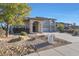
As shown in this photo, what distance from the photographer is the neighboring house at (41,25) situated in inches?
276

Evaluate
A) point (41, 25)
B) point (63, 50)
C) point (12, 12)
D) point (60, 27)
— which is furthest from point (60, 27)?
point (12, 12)

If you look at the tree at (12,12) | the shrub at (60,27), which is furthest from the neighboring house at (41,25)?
the tree at (12,12)

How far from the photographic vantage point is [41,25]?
6.98 meters

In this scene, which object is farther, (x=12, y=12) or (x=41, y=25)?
(x=12, y=12)

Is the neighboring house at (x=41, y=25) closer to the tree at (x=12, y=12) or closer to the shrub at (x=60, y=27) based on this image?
the shrub at (x=60, y=27)

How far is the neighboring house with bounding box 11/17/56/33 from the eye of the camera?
7004 millimetres

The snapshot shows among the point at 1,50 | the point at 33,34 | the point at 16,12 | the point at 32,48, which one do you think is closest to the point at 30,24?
the point at 33,34

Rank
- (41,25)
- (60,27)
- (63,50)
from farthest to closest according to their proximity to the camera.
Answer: (60,27), (41,25), (63,50)

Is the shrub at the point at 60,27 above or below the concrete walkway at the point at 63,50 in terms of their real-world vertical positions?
above

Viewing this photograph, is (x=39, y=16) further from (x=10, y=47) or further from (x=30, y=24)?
(x=10, y=47)

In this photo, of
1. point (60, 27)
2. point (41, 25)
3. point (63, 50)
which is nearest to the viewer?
point (63, 50)

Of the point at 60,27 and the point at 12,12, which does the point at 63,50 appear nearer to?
the point at 60,27

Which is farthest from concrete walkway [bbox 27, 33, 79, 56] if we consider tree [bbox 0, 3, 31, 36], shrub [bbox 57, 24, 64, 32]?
tree [bbox 0, 3, 31, 36]

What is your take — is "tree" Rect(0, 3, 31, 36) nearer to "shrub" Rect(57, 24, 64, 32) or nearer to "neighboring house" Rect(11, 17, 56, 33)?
"neighboring house" Rect(11, 17, 56, 33)
